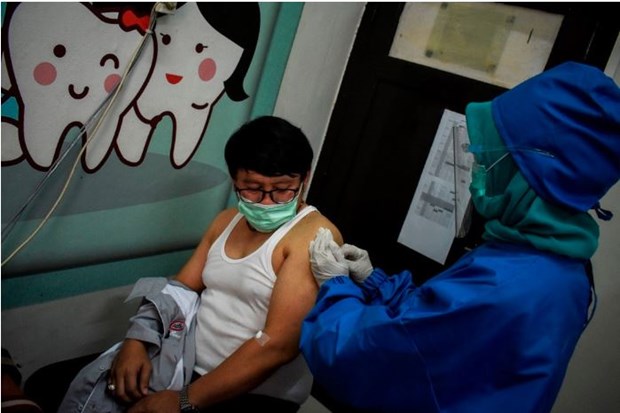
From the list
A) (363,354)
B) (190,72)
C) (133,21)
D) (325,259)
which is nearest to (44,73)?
(133,21)

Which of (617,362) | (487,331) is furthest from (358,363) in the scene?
(617,362)

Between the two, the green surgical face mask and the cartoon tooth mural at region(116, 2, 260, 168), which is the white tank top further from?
the cartoon tooth mural at region(116, 2, 260, 168)

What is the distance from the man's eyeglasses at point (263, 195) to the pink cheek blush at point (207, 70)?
0.58 meters

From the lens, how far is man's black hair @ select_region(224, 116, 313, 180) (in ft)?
4.07

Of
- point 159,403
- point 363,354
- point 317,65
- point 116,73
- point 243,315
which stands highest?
point 317,65

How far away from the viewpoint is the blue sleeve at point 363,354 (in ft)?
3.00

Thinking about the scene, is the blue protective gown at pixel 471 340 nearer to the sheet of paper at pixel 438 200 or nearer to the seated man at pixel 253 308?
the seated man at pixel 253 308

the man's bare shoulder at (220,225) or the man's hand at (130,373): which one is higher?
the man's bare shoulder at (220,225)

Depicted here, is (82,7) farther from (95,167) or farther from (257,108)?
(257,108)

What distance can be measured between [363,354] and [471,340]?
23 cm

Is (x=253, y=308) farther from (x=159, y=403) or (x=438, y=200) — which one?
(x=438, y=200)

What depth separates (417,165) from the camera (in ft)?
6.63

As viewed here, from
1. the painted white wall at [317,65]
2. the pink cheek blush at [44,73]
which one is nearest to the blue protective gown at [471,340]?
the pink cheek blush at [44,73]

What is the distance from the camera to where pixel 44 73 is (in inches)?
48.9
